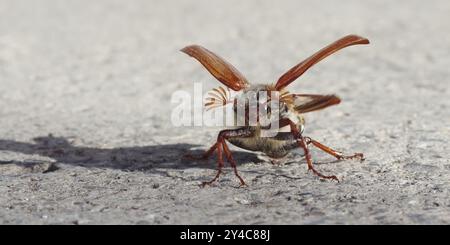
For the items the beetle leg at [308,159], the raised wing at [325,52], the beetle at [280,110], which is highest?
the raised wing at [325,52]

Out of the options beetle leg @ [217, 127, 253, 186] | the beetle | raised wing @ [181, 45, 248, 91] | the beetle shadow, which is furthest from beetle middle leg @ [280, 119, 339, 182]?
the beetle shadow

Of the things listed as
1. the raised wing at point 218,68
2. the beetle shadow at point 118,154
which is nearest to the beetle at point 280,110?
the raised wing at point 218,68

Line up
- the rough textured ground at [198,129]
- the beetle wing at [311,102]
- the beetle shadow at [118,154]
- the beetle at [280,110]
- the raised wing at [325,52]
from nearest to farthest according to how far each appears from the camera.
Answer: the rough textured ground at [198,129]
the raised wing at [325,52]
the beetle at [280,110]
the beetle wing at [311,102]
the beetle shadow at [118,154]

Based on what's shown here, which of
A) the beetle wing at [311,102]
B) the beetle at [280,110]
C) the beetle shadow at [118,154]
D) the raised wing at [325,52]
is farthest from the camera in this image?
the beetle shadow at [118,154]

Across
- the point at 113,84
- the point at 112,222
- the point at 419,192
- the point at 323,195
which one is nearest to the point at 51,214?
the point at 112,222

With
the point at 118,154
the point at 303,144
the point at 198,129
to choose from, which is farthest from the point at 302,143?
the point at 198,129

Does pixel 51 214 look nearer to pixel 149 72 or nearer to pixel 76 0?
pixel 149 72

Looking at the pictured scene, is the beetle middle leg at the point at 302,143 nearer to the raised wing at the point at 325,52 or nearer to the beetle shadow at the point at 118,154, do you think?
the raised wing at the point at 325,52
